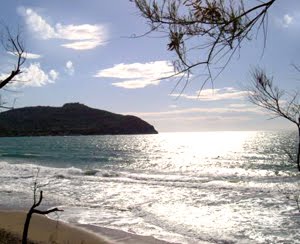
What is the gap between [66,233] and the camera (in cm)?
1591

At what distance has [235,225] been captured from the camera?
1697 cm

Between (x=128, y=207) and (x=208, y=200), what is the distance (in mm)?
4865

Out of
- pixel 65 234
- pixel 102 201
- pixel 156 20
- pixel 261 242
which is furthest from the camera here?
pixel 102 201

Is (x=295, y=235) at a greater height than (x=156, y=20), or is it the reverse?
(x=156, y=20)

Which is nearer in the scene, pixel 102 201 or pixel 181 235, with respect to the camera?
pixel 181 235

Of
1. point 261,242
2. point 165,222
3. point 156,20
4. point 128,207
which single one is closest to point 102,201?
point 128,207

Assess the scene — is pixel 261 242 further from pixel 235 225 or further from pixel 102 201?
pixel 102 201

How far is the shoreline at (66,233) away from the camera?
14.9 metres

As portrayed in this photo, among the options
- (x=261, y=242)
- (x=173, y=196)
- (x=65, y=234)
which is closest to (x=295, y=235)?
(x=261, y=242)

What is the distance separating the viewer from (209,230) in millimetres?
16109

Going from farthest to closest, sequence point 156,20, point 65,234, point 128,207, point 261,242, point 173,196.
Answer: point 173,196 → point 128,207 → point 65,234 → point 261,242 → point 156,20

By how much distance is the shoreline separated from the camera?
48.9ft

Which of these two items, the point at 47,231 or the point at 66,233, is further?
the point at 47,231

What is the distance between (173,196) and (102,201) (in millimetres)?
4409
